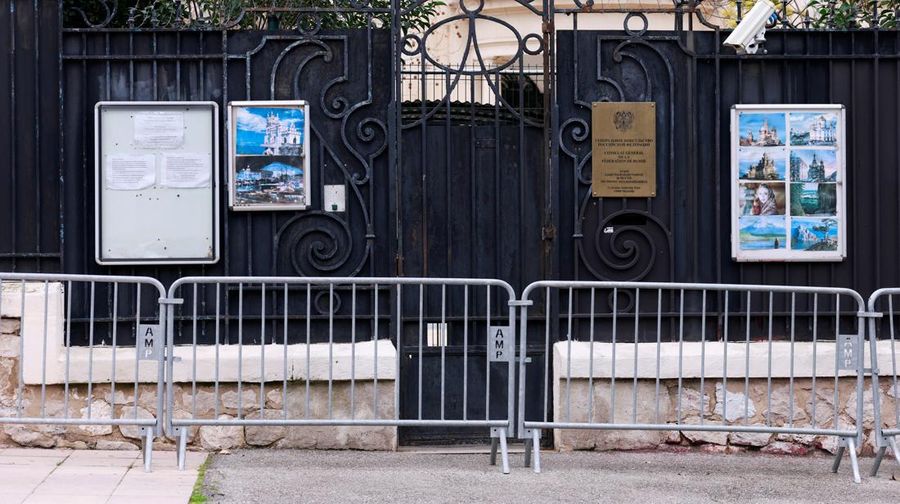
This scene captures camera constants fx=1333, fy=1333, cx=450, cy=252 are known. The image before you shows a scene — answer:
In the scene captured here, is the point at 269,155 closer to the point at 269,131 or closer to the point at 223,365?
the point at 269,131

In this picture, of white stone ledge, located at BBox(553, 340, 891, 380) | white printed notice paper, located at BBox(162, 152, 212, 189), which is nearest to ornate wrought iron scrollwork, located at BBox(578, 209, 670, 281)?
white stone ledge, located at BBox(553, 340, 891, 380)

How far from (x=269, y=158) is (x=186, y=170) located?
545 millimetres

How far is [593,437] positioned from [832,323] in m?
1.87

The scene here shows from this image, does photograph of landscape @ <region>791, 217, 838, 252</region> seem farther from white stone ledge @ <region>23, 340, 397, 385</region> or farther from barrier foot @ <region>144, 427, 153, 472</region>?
barrier foot @ <region>144, 427, 153, 472</region>

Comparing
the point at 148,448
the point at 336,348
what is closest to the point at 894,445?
the point at 336,348

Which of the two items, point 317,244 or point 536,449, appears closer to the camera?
Result: point 536,449

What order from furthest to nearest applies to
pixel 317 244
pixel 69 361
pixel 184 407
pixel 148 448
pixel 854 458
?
pixel 317 244, pixel 184 407, pixel 69 361, pixel 854 458, pixel 148 448

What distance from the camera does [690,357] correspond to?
883 centimetres

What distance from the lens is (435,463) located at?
836 centimetres

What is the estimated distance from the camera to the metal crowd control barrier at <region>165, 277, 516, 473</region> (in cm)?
841

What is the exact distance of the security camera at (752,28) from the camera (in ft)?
29.4

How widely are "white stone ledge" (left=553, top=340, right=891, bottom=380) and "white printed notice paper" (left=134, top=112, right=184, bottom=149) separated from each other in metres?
2.88

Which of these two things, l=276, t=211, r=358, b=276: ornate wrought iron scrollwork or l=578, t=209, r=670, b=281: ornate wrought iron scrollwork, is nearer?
l=276, t=211, r=358, b=276: ornate wrought iron scrollwork

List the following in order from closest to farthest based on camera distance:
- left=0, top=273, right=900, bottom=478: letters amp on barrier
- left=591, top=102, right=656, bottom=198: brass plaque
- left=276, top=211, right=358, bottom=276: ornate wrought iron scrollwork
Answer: left=0, top=273, right=900, bottom=478: letters amp on barrier
left=276, top=211, right=358, bottom=276: ornate wrought iron scrollwork
left=591, top=102, right=656, bottom=198: brass plaque
